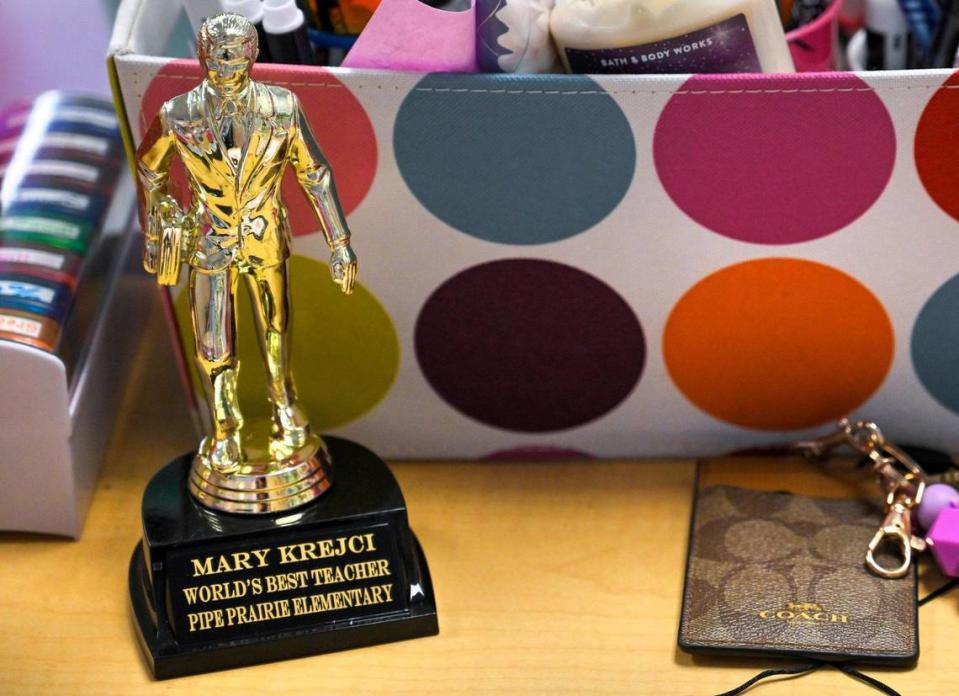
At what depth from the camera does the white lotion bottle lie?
557mm

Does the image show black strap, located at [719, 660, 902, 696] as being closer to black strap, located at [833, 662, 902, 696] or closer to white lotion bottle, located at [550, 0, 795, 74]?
black strap, located at [833, 662, 902, 696]

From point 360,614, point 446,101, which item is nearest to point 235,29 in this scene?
point 446,101

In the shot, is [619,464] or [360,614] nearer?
[360,614]

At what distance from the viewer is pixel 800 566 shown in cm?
58

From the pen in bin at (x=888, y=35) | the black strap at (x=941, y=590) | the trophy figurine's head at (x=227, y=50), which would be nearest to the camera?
the trophy figurine's head at (x=227, y=50)

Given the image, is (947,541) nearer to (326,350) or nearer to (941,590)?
(941,590)

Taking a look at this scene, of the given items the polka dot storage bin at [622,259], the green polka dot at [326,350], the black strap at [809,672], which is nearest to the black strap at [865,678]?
the black strap at [809,672]

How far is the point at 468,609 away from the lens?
58cm

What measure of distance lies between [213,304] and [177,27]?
20 centimetres

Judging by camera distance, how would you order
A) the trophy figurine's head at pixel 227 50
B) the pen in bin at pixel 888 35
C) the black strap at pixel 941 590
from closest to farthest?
1. the trophy figurine's head at pixel 227 50
2. the black strap at pixel 941 590
3. the pen in bin at pixel 888 35

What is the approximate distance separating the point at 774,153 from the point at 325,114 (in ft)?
0.64

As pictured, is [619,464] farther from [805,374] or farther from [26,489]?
[26,489]

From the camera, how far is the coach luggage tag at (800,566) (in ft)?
1.78

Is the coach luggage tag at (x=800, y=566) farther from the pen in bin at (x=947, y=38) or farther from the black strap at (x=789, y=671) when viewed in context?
the pen in bin at (x=947, y=38)
